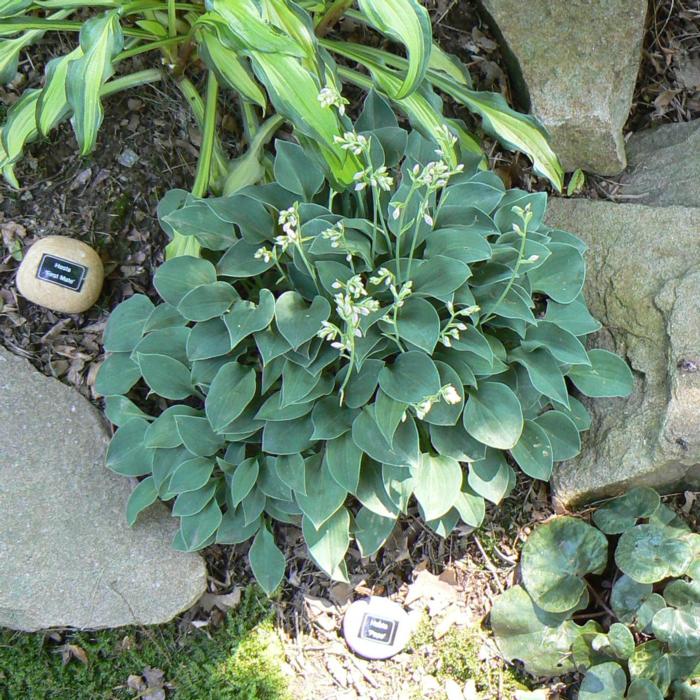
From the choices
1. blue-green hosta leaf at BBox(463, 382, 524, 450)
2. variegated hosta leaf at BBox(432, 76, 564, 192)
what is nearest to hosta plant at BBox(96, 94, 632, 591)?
blue-green hosta leaf at BBox(463, 382, 524, 450)

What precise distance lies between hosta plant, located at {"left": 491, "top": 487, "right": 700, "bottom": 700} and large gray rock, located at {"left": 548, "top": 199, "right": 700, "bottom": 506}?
14cm

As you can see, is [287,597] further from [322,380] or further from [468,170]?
[468,170]

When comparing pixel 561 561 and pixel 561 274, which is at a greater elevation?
pixel 561 274

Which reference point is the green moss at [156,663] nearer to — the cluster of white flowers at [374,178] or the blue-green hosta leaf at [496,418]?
the blue-green hosta leaf at [496,418]

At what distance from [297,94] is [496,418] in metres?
1.10

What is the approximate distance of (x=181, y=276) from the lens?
2.40 meters

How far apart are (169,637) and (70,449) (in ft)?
2.53

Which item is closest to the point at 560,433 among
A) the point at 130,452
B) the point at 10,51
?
the point at 130,452

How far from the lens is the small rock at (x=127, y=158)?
2928 mm

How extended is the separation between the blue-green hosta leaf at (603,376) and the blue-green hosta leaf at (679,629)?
746 millimetres

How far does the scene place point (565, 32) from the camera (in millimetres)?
2949

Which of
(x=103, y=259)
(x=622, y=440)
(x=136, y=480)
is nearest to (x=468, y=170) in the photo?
(x=622, y=440)

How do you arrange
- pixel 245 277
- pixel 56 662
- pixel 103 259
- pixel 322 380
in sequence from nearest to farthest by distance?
pixel 322 380 < pixel 245 277 < pixel 56 662 < pixel 103 259

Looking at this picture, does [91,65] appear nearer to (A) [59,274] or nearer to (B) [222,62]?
(B) [222,62]
